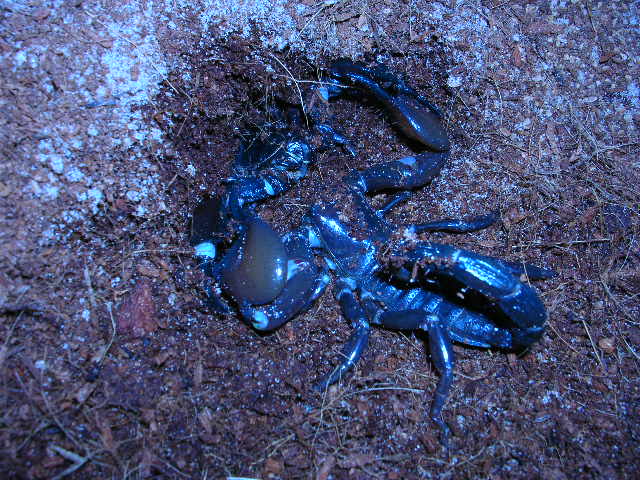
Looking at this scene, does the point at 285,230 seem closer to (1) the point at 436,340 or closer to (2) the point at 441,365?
(1) the point at 436,340

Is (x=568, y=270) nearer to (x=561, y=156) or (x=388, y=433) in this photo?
(x=561, y=156)

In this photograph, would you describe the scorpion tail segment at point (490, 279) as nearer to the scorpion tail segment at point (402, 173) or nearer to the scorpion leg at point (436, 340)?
the scorpion leg at point (436, 340)

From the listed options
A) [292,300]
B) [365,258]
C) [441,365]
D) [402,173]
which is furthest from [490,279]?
[292,300]

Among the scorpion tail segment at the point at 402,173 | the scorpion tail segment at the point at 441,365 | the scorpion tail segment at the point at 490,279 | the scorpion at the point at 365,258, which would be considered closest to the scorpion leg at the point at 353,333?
the scorpion at the point at 365,258

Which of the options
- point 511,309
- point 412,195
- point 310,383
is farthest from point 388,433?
point 412,195

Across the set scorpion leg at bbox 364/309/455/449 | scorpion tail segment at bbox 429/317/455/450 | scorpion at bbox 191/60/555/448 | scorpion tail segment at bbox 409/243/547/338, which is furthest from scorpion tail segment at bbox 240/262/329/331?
scorpion tail segment at bbox 429/317/455/450

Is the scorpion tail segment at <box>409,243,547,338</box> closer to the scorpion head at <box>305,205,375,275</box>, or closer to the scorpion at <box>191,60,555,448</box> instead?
the scorpion at <box>191,60,555,448</box>
